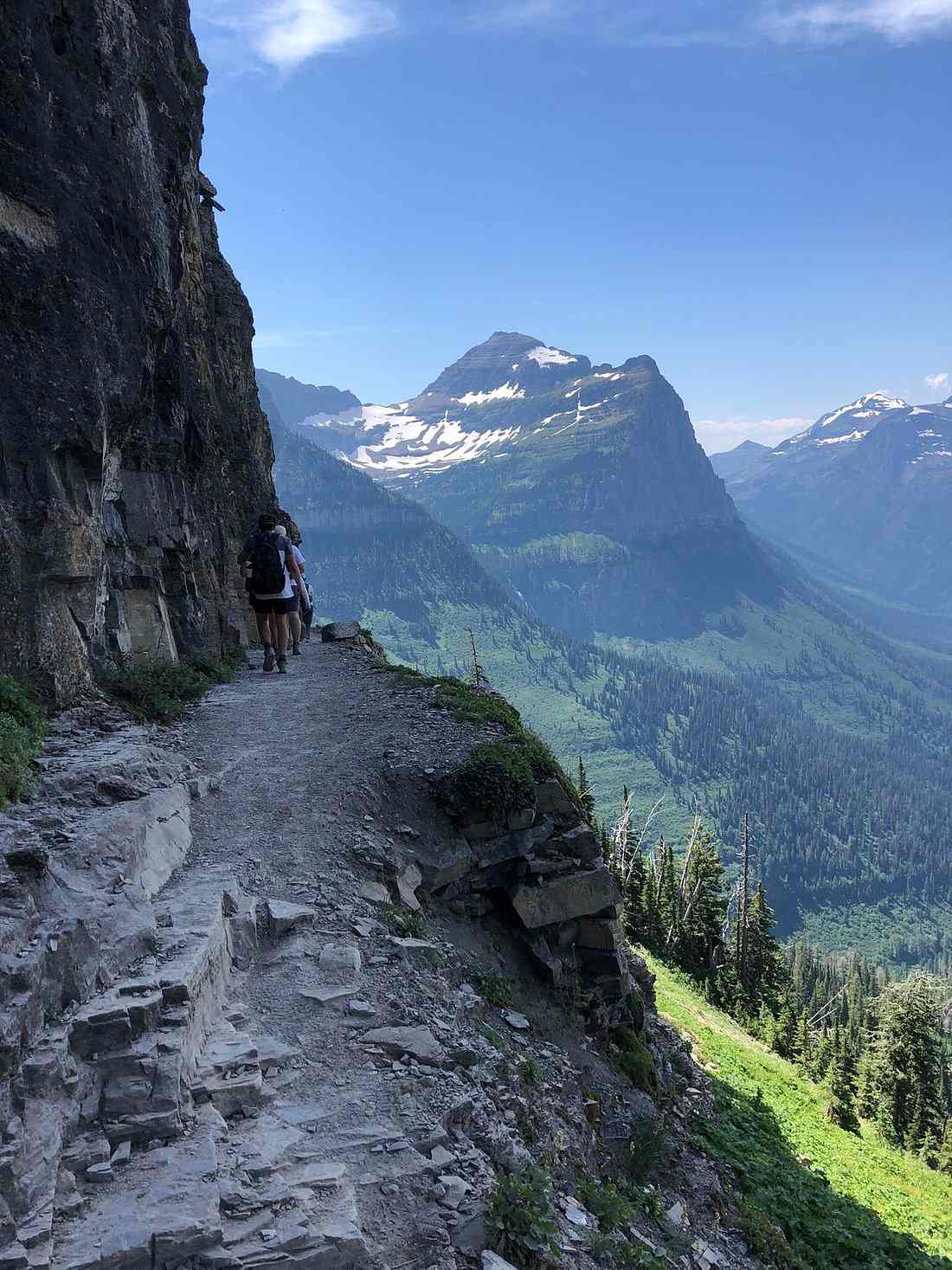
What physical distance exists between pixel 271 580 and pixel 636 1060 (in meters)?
12.3

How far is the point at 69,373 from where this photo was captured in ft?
37.9

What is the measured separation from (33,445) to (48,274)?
102 inches

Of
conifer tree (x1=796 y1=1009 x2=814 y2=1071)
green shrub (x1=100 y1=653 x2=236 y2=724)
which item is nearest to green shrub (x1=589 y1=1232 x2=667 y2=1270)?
green shrub (x1=100 y1=653 x2=236 y2=724)

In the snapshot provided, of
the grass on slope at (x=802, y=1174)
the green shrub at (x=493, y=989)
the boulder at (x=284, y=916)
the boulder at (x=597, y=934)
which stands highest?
the boulder at (x=284, y=916)

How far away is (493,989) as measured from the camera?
10203 mm

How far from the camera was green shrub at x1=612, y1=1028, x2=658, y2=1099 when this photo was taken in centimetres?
Answer: 1206

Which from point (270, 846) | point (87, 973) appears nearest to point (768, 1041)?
point (270, 846)

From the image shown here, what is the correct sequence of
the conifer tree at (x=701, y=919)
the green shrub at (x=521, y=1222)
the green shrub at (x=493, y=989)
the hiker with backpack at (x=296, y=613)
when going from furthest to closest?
1. the conifer tree at (x=701, y=919)
2. the hiker with backpack at (x=296, y=613)
3. the green shrub at (x=493, y=989)
4. the green shrub at (x=521, y=1222)

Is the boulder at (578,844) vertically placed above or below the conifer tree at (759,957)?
above

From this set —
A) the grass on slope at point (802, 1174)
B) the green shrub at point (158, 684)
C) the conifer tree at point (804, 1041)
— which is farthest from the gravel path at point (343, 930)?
the conifer tree at point (804, 1041)

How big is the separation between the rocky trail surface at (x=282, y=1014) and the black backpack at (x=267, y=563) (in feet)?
18.2

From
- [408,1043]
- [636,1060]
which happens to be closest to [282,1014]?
[408,1043]

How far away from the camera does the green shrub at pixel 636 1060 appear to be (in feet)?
39.6

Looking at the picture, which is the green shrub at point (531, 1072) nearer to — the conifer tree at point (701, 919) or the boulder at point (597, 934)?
the boulder at point (597, 934)
